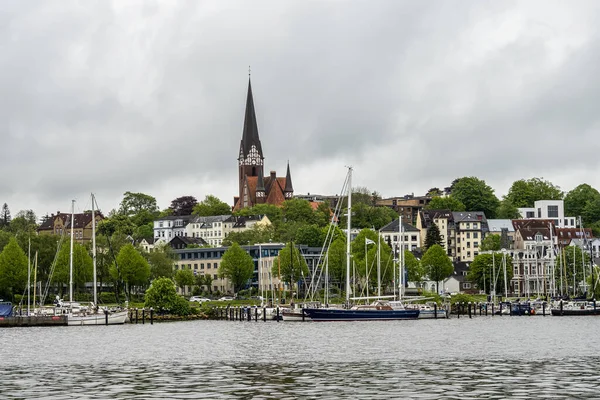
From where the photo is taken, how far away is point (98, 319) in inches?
4786

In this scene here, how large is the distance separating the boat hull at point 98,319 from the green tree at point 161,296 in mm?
12520

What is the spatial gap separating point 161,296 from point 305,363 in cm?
7621

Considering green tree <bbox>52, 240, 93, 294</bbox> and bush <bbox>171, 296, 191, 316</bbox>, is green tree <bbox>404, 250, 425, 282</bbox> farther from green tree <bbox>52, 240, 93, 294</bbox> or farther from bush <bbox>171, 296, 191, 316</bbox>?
bush <bbox>171, 296, 191, 316</bbox>

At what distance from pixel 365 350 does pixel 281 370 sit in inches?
658

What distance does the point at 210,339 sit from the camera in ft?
300

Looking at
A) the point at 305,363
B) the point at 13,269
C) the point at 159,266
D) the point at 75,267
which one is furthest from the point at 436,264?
the point at 305,363

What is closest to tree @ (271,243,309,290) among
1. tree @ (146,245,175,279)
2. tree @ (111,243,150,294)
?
tree @ (146,245,175,279)

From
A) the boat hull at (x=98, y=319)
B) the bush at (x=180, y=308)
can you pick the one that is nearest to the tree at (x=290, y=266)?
the bush at (x=180, y=308)

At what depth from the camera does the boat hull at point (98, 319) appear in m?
120

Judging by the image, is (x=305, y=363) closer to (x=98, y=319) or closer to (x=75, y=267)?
(x=98, y=319)

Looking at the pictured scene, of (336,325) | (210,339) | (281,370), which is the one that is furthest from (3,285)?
(281,370)

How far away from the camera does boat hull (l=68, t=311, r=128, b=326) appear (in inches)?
4744

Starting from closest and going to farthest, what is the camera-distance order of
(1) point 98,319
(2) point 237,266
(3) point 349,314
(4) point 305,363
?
(4) point 305,363, (3) point 349,314, (1) point 98,319, (2) point 237,266

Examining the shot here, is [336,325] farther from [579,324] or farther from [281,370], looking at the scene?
[281,370]
